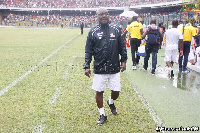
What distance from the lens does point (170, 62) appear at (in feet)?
23.0

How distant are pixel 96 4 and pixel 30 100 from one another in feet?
200

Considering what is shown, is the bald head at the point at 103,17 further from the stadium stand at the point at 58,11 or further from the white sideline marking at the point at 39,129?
the stadium stand at the point at 58,11

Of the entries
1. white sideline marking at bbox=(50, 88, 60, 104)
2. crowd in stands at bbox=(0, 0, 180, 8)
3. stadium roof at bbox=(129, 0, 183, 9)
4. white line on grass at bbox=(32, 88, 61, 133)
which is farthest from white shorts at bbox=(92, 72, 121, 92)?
crowd in stands at bbox=(0, 0, 180, 8)

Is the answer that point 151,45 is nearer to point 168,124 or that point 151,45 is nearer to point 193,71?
point 193,71

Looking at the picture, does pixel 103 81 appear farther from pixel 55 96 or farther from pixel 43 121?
pixel 55 96

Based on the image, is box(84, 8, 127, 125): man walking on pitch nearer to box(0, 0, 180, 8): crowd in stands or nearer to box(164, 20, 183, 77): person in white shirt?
box(164, 20, 183, 77): person in white shirt

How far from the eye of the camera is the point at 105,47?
355cm

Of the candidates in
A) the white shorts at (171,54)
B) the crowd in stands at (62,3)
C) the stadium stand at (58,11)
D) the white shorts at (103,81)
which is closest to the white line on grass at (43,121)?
the white shorts at (103,81)

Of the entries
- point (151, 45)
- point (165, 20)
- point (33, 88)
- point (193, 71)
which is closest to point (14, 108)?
point (33, 88)

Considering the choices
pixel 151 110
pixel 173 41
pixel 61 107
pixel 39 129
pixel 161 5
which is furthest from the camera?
pixel 161 5

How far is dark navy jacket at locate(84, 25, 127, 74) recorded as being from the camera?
3539 mm

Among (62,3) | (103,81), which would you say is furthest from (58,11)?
(103,81)

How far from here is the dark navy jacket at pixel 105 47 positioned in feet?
11.6

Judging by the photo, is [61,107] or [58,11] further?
[58,11]
